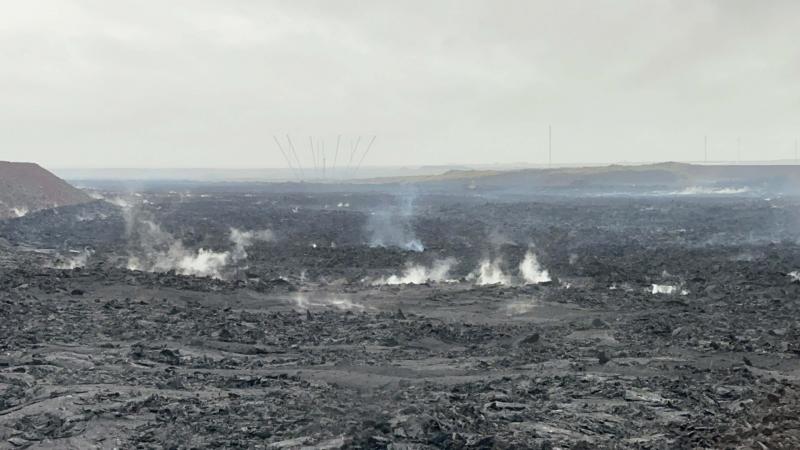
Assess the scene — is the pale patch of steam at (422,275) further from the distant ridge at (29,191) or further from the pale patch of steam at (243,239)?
the distant ridge at (29,191)

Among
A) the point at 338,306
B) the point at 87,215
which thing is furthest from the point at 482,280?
the point at 87,215

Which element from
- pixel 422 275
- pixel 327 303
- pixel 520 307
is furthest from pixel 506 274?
pixel 327 303

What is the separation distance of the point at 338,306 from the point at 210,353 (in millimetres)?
5024

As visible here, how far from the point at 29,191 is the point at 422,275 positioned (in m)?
45.5

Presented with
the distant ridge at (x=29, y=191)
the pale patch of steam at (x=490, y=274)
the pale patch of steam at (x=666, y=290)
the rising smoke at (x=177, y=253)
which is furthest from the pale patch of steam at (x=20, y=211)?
the pale patch of steam at (x=666, y=290)

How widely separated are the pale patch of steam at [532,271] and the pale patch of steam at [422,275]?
94.7 inches

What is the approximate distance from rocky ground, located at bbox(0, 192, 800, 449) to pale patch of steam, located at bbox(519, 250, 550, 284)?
1.62ft

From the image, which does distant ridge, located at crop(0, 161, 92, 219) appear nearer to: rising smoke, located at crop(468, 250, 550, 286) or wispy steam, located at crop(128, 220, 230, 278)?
wispy steam, located at crop(128, 220, 230, 278)

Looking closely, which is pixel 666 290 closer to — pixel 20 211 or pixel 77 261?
pixel 77 261

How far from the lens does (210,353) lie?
13.0 m

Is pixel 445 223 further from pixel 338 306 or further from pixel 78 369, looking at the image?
pixel 78 369

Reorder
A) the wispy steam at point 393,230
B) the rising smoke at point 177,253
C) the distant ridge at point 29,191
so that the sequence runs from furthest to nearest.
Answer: the distant ridge at point 29,191, the wispy steam at point 393,230, the rising smoke at point 177,253

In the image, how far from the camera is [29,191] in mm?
57531

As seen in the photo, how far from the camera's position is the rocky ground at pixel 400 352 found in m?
8.73
